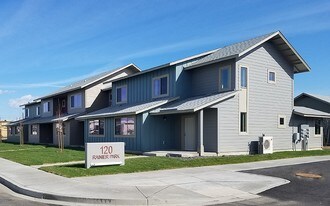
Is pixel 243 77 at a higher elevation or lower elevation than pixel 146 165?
higher

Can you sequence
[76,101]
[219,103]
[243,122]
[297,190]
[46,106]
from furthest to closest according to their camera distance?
[46,106]
[76,101]
[243,122]
[219,103]
[297,190]

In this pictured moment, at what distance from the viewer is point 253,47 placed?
904 inches

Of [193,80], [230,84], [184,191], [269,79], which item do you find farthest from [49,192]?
[269,79]

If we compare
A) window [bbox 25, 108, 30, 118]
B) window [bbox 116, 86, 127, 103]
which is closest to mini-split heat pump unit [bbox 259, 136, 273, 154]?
window [bbox 116, 86, 127, 103]

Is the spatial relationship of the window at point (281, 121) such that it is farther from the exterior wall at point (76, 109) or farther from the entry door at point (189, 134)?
the exterior wall at point (76, 109)

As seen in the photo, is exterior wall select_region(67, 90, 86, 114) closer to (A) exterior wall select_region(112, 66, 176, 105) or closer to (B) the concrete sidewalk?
(A) exterior wall select_region(112, 66, 176, 105)

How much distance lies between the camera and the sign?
15305 mm

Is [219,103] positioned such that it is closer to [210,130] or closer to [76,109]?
[210,130]

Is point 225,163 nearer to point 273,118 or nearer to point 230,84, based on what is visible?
point 230,84

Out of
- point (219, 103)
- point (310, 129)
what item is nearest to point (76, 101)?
point (219, 103)

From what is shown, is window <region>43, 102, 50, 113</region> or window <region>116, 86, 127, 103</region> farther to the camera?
window <region>43, 102, 50, 113</region>

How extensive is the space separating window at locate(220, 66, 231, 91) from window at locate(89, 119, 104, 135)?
33.0ft

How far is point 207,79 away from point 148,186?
1367 cm

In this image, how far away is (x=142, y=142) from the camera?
902 inches
